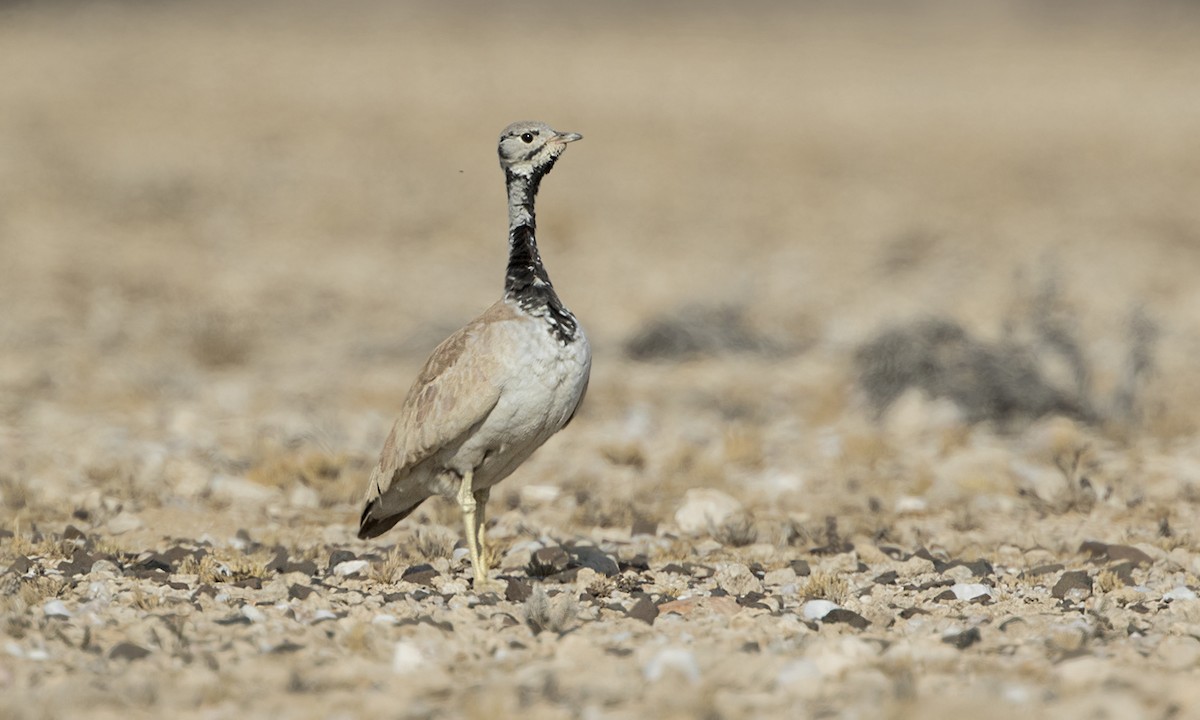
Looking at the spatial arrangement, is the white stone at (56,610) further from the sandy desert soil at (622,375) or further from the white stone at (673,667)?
the white stone at (673,667)

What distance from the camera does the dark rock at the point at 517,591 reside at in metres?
6.35

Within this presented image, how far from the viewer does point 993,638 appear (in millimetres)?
5621

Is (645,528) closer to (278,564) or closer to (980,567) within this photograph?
(980,567)

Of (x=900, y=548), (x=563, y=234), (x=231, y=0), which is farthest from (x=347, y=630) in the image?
(x=231, y=0)

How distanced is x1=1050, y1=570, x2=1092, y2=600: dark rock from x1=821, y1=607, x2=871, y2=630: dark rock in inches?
47.1

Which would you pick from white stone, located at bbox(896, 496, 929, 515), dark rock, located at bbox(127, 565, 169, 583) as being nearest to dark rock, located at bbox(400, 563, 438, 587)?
dark rock, located at bbox(127, 565, 169, 583)

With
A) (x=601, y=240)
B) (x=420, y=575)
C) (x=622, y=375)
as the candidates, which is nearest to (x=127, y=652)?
Answer: (x=420, y=575)

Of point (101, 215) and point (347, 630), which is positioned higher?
point (101, 215)

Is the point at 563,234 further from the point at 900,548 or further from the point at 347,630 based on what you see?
the point at 347,630

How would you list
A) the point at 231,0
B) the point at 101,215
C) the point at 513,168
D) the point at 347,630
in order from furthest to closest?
1. the point at 231,0
2. the point at 101,215
3. the point at 513,168
4. the point at 347,630

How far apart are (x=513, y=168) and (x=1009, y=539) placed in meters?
3.69

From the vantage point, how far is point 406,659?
17.0 feet

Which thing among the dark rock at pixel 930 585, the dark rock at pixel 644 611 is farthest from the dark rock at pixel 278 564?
the dark rock at pixel 930 585

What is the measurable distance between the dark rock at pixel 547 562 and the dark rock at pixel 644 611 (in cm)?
91
